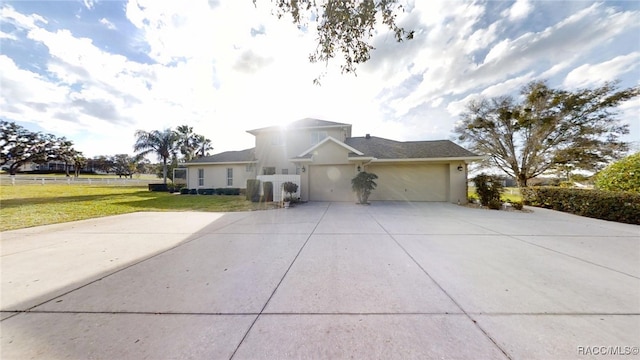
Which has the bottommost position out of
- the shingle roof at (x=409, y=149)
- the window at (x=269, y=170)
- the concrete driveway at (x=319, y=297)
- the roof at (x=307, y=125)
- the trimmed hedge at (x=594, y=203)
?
the concrete driveway at (x=319, y=297)

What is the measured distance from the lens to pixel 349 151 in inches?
523

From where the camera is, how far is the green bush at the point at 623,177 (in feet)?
27.9

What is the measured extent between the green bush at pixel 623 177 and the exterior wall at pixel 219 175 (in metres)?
20.3

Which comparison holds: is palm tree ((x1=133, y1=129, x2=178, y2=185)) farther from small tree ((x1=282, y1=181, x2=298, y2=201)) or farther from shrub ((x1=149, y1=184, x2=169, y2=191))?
small tree ((x1=282, y1=181, x2=298, y2=201))

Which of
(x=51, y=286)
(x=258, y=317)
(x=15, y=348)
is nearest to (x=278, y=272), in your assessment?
(x=258, y=317)

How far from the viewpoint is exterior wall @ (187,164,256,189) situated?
61.0 ft

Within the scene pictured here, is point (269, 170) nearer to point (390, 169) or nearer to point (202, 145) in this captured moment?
point (390, 169)

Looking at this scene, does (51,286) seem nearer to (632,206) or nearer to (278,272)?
(278,272)

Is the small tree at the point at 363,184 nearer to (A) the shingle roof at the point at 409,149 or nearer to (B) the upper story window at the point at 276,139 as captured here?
(A) the shingle roof at the point at 409,149

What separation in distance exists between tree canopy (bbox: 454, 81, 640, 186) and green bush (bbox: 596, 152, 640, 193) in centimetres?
933

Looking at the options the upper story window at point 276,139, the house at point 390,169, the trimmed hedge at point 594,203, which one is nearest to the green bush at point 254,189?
the house at point 390,169

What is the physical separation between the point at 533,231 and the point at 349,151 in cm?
894

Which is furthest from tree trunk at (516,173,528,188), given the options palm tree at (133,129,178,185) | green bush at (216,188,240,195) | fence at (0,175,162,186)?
fence at (0,175,162,186)

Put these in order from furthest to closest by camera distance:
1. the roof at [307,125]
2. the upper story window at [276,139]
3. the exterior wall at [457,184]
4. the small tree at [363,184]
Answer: the upper story window at [276,139], the roof at [307,125], the exterior wall at [457,184], the small tree at [363,184]
